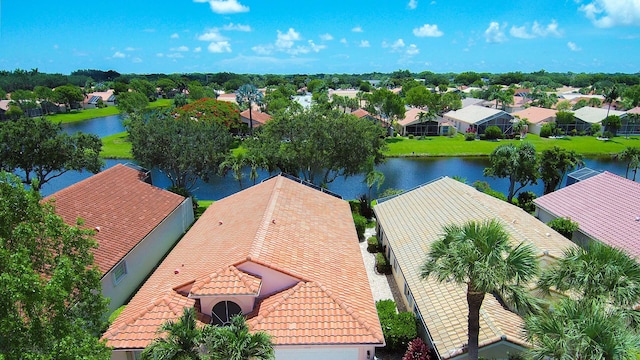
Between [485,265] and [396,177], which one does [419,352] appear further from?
[396,177]

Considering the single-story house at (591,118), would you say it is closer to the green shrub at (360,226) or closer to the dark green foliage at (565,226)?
the dark green foliage at (565,226)

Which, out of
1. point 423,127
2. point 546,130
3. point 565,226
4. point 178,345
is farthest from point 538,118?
point 178,345

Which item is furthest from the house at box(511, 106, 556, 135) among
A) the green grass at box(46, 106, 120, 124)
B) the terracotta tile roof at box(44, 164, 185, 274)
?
the green grass at box(46, 106, 120, 124)

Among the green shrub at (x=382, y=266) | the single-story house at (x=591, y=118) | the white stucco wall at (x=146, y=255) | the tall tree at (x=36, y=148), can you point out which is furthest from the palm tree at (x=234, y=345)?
the single-story house at (x=591, y=118)

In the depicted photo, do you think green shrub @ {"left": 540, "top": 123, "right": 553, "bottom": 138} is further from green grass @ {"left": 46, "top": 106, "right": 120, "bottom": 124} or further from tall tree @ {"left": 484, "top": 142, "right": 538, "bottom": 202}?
green grass @ {"left": 46, "top": 106, "right": 120, "bottom": 124}

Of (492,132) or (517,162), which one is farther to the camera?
(492,132)

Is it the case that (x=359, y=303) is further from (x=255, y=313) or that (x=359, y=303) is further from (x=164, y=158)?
(x=164, y=158)
